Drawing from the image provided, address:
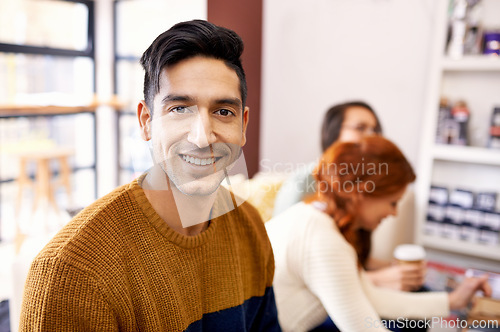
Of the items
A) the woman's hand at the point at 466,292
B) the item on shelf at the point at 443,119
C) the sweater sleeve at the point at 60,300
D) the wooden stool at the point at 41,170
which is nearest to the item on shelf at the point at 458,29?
the item on shelf at the point at 443,119

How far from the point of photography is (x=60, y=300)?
0.41 meters

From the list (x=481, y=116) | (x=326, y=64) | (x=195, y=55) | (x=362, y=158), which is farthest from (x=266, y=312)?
(x=481, y=116)

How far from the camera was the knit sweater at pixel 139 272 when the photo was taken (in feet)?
1.37

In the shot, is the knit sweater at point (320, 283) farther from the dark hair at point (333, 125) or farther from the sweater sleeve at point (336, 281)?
the dark hair at point (333, 125)

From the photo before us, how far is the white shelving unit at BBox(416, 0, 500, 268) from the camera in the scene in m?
1.41

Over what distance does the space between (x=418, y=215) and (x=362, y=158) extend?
3.61 ft

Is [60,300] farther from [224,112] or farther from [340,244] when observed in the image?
[340,244]

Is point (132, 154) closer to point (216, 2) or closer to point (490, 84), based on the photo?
point (216, 2)

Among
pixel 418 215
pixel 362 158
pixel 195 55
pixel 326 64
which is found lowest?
pixel 418 215

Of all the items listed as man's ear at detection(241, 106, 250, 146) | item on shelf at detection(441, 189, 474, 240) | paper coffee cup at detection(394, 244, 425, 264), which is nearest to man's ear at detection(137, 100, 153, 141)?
man's ear at detection(241, 106, 250, 146)

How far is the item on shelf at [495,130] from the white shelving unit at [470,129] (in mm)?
28

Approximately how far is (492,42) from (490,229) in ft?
2.18

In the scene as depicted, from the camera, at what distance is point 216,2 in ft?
1.44

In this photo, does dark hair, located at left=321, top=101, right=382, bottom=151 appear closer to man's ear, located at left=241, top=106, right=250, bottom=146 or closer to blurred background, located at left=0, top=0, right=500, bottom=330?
blurred background, located at left=0, top=0, right=500, bottom=330
